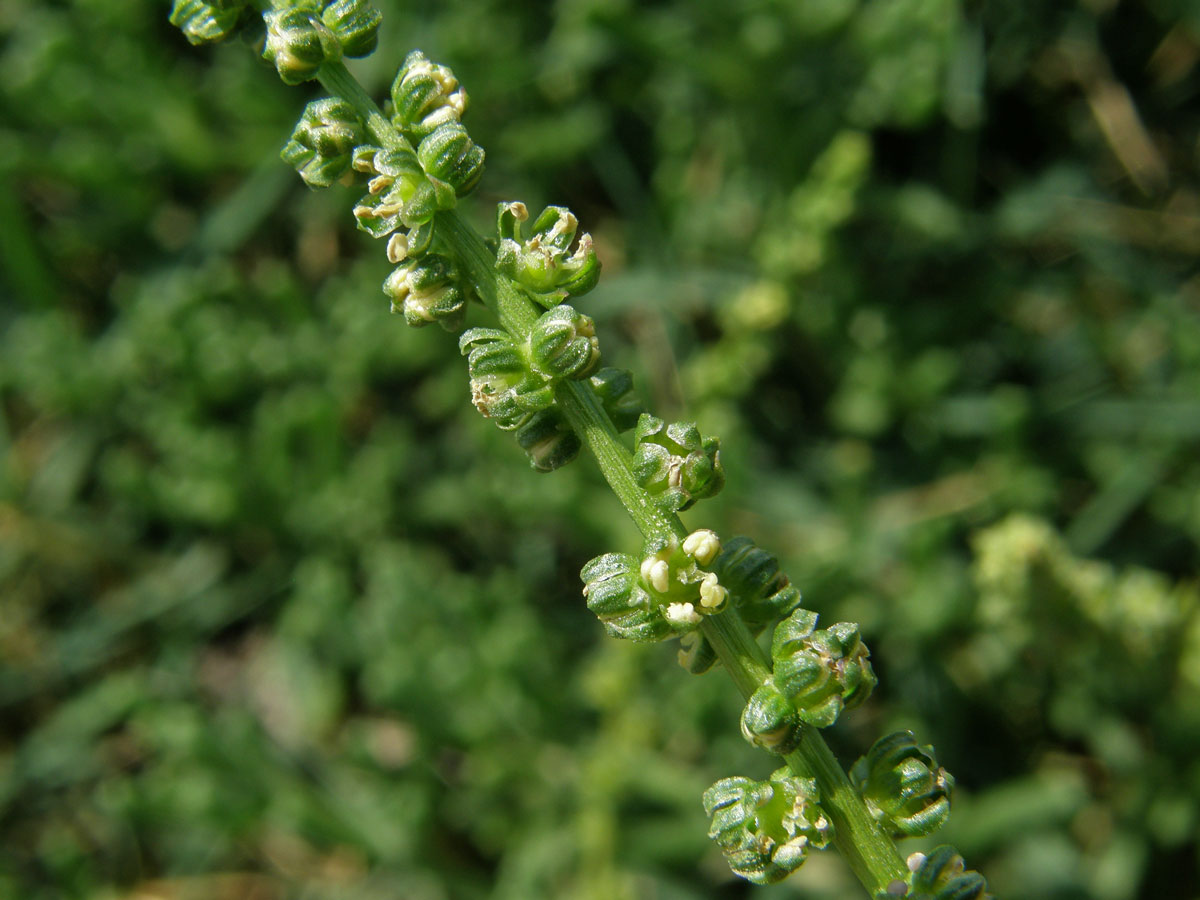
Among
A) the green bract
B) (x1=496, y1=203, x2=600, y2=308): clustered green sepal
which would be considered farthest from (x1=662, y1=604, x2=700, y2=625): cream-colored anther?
the green bract

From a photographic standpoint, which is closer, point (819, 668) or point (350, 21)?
point (819, 668)

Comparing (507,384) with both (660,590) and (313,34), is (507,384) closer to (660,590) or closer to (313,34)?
(660,590)

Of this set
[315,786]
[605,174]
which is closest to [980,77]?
[605,174]

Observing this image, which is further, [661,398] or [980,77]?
[661,398]

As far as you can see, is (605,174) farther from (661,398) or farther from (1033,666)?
(1033,666)

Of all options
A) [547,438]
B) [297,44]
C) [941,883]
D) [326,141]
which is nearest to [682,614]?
[547,438]

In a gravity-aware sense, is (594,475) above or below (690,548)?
below
